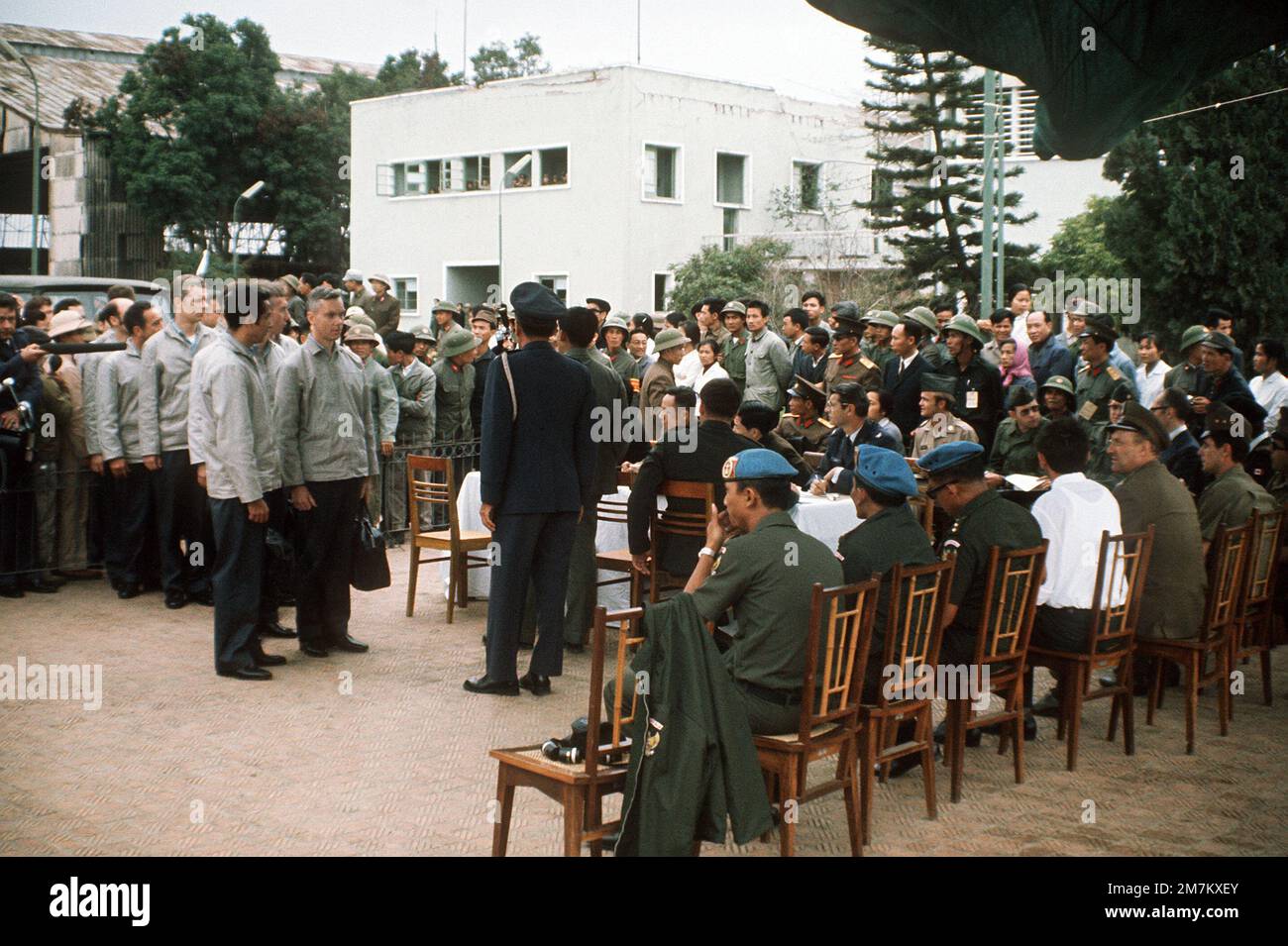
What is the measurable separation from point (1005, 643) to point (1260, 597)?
2.06 m

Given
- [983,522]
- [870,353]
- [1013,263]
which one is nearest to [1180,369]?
[870,353]

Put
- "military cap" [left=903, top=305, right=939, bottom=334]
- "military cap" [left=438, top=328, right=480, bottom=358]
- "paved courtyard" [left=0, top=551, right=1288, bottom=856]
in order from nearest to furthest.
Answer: "paved courtyard" [left=0, top=551, right=1288, bottom=856], "military cap" [left=903, top=305, right=939, bottom=334], "military cap" [left=438, top=328, right=480, bottom=358]

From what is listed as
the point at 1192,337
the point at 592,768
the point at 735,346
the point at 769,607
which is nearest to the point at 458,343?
the point at 735,346

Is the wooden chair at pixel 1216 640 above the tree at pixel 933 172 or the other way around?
the other way around

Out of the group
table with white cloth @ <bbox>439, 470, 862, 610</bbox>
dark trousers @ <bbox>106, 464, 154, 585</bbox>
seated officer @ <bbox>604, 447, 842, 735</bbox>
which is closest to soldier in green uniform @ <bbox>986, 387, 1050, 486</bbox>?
table with white cloth @ <bbox>439, 470, 862, 610</bbox>

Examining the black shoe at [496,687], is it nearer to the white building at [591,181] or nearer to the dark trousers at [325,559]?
the dark trousers at [325,559]

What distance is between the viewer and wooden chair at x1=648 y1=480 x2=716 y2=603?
6809 mm

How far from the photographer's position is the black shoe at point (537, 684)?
6773mm

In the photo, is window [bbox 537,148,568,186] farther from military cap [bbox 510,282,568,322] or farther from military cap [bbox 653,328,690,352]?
military cap [bbox 510,282,568,322]

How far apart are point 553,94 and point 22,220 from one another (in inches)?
558

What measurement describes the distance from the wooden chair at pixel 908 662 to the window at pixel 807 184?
99.9 feet

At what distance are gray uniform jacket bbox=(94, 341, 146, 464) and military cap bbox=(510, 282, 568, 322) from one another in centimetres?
339

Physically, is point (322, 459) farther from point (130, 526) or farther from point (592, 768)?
point (592, 768)

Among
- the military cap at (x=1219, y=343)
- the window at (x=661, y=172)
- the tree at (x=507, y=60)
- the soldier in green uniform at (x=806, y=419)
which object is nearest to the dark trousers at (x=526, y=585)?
the soldier in green uniform at (x=806, y=419)
